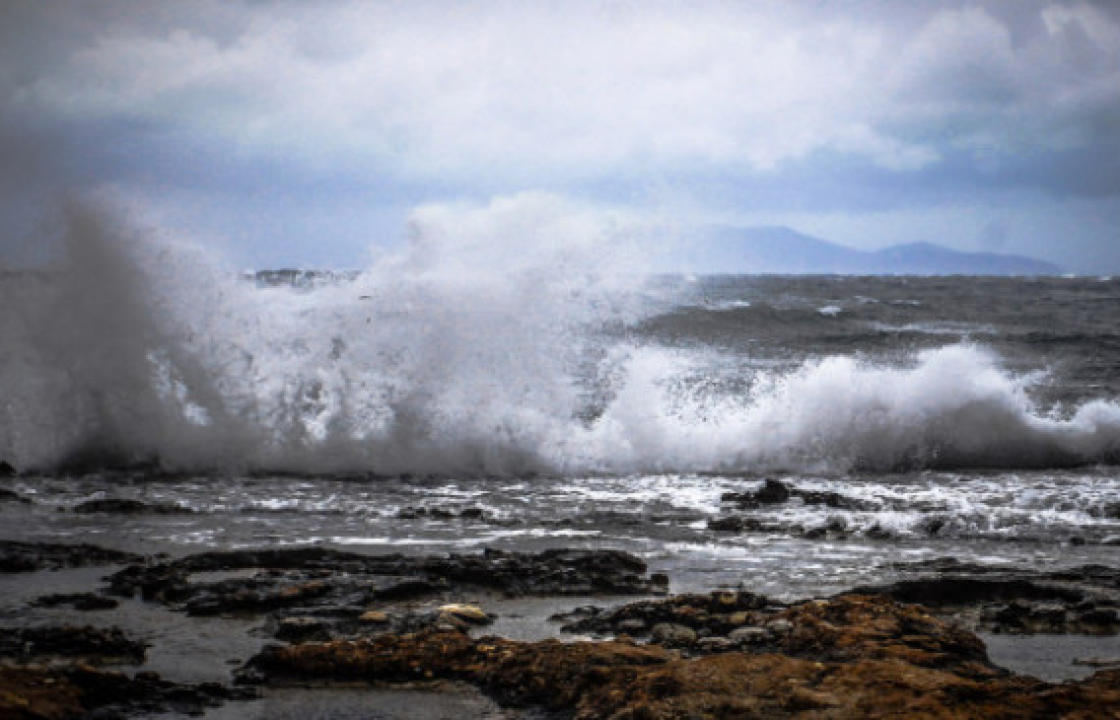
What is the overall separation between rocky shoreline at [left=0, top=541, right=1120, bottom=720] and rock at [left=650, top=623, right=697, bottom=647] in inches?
0.6

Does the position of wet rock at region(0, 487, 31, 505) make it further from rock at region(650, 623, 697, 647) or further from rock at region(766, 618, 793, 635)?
rock at region(766, 618, 793, 635)

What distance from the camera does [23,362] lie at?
12.3 m

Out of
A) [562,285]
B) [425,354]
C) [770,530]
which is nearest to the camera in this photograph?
[770,530]

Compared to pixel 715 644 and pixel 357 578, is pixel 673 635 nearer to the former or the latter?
pixel 715 644

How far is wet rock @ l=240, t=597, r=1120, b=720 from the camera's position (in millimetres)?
3641

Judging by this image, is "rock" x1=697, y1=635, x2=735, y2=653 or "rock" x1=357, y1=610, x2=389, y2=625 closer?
"rock" x1=697, y1=635, x2=735, y2=653

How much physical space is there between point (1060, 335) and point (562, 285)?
61.6 ft

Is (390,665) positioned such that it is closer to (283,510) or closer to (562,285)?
(283,510)

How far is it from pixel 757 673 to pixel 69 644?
3.05 meters

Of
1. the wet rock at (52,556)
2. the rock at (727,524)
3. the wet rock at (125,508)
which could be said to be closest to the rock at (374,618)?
the wet rock at (52,556)

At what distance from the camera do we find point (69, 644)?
477cm

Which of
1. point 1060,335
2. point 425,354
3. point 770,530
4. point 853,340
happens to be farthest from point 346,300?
point 1060,335

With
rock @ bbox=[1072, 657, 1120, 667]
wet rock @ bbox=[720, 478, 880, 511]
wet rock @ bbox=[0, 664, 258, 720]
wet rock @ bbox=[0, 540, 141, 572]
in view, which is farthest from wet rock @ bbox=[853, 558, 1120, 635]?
wet rock @ bbox=[0, 540, 141, 572]

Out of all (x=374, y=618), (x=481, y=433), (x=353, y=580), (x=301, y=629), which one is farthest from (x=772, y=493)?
(x=301, y=629)
